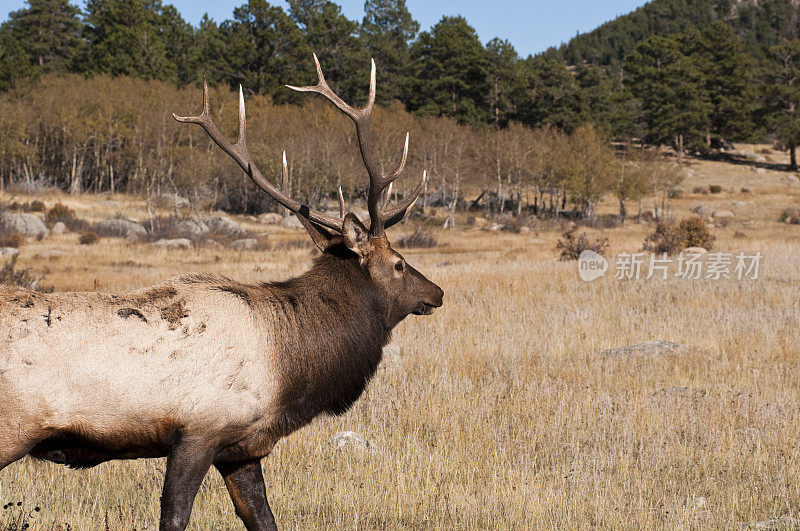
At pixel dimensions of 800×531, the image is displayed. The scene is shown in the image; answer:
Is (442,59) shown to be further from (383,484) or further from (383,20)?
(383,484)

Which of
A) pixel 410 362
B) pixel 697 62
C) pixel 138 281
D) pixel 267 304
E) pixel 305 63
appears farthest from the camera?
pixel 697 62

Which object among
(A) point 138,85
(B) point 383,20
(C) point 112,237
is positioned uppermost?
(B) point 383,20

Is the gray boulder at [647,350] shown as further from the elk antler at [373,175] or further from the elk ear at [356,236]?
the elk ear at [356,236]

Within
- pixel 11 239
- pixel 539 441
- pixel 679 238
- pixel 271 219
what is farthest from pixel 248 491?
pixel 271 219

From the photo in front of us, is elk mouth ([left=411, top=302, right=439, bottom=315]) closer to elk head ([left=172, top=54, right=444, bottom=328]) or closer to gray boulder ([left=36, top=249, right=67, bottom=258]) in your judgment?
elk head ([left=172, top=54, right=444, bottom=328])

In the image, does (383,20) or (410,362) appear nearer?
(410,362)

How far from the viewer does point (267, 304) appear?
4.41m

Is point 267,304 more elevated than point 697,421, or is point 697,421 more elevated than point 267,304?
point 267,304

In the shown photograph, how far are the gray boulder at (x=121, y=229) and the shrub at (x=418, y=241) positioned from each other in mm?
14768

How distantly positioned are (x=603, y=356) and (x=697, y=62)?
328 ft

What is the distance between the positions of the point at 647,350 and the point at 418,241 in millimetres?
32576

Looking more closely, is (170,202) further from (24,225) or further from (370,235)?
(370,235)

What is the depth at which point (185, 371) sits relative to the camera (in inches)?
149

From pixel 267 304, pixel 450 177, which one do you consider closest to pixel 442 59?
pixel 450 177
